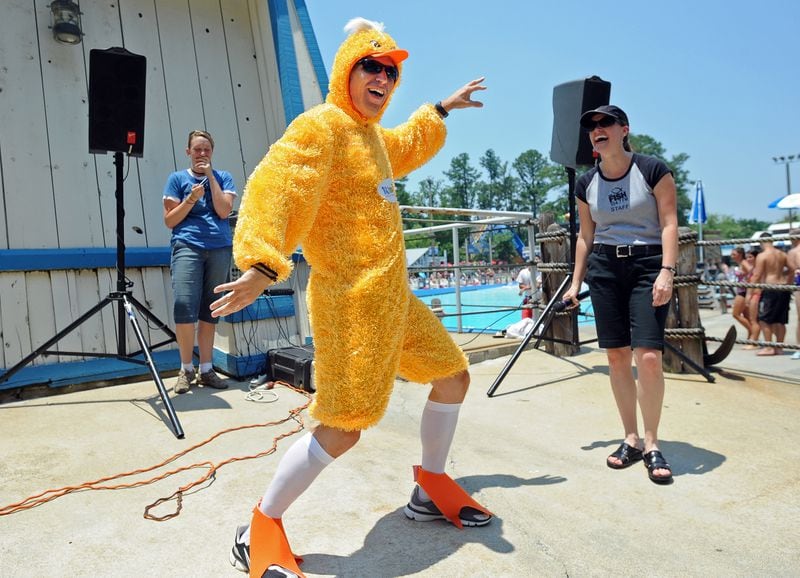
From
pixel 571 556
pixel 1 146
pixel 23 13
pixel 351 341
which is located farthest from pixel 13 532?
pixel 23 13

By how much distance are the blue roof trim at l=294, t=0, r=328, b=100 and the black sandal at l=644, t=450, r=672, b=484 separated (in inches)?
139

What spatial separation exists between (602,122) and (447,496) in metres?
1.80

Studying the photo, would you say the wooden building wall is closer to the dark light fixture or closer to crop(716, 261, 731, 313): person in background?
the dark light fixture

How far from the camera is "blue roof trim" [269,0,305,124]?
4.41 meters

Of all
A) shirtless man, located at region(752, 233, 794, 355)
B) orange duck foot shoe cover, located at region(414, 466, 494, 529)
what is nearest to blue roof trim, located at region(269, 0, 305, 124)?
orange duck foot shoe cover, located at region(414, 466, 494, 529)

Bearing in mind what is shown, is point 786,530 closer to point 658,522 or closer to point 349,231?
point 658,522

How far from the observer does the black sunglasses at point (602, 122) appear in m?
2.51

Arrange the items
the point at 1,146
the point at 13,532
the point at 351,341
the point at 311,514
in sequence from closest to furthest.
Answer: the point at 351,341, the point at 13,532, the point at 311,514, the point at 1,146

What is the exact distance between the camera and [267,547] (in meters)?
1.61

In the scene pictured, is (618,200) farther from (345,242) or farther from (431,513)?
(431,513)

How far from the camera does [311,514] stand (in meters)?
2.01

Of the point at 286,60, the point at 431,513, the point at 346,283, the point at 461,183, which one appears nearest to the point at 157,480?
the point at 431,513

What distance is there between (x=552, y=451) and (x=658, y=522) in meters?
0.77

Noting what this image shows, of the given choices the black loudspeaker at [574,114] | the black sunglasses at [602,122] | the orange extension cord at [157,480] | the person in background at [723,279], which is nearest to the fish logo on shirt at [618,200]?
the black sunglasses at [602,122]
